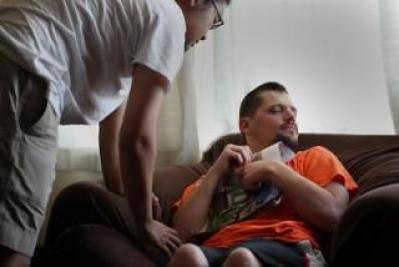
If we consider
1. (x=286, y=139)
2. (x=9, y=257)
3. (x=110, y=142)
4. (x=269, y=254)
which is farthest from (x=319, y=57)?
(x=9, y=257)

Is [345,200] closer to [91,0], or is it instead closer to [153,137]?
[153,137]

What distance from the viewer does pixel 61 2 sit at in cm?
117

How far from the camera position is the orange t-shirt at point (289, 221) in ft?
4.57

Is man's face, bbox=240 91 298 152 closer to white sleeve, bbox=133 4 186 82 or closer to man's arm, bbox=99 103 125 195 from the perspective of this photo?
man's arm, bbox=99 103 125 195

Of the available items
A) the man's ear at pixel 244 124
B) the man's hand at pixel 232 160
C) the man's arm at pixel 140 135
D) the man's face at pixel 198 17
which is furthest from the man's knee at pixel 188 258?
the man's ear at pixel 244 124

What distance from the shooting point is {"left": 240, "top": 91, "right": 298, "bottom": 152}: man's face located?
170 centimetres

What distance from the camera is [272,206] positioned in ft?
4.99

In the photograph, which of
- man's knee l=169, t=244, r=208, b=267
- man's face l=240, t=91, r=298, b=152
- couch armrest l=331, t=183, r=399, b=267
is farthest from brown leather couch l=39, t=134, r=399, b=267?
man's face l=240, t=91, r=298, b=152

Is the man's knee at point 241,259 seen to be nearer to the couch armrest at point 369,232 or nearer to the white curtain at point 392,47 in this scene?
the couch armrest at point 369,232

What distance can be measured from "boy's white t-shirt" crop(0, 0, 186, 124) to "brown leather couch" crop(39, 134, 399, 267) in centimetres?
46

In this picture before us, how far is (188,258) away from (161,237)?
4.8 inches

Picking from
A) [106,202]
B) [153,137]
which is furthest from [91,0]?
[106,202]

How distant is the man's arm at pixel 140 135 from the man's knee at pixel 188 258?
0.39ft

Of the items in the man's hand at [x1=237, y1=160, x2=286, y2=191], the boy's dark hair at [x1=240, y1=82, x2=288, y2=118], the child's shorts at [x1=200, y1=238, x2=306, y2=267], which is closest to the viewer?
the child's shorts at [x1=200, y1=238, x2=306, y2=267]
